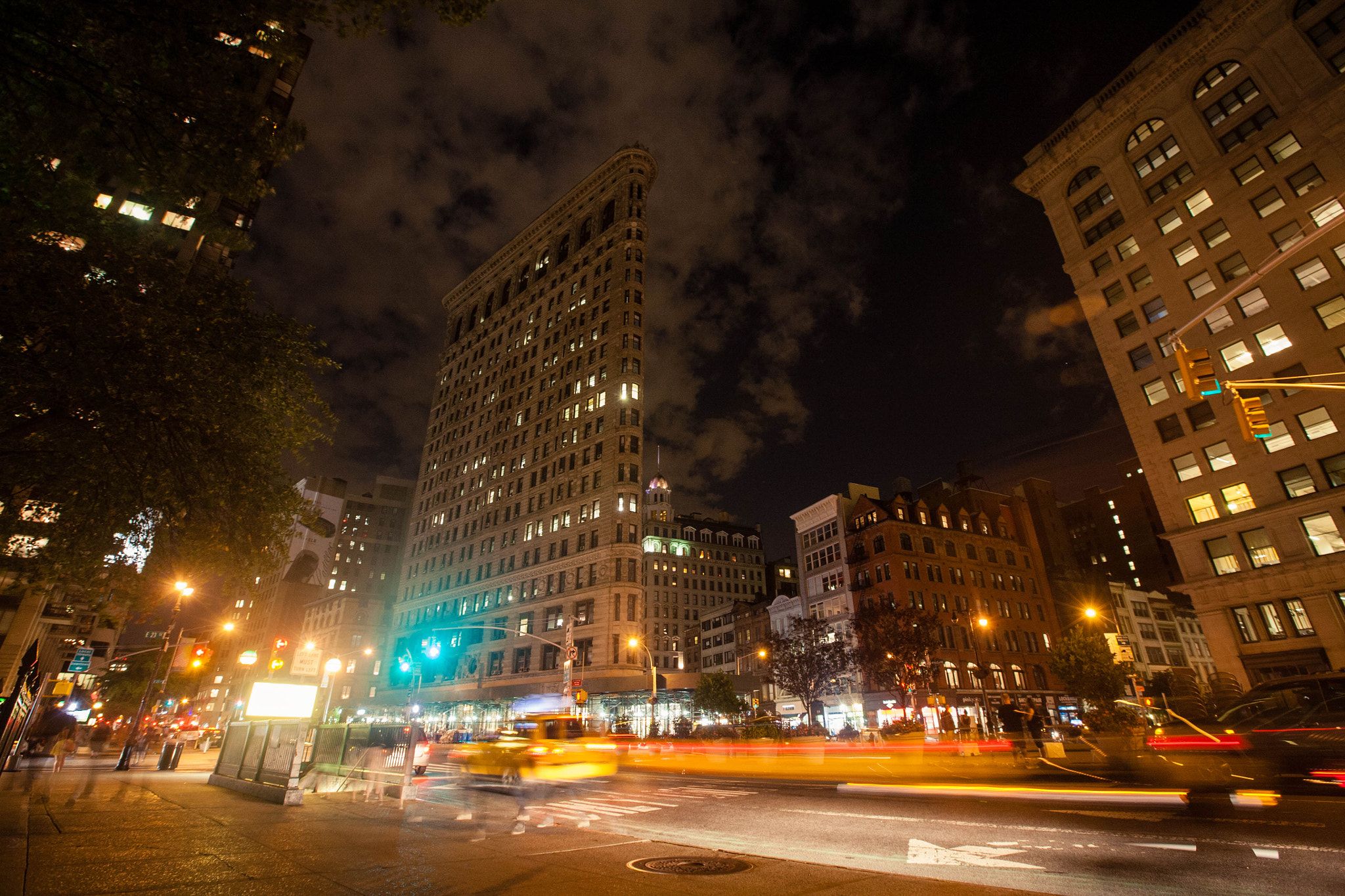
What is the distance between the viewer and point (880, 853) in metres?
8.02

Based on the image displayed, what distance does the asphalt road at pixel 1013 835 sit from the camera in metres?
6.48

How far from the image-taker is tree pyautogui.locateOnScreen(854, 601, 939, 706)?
161ft

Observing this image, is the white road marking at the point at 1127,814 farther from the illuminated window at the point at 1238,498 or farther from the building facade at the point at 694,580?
the building facade at the point at 694,580

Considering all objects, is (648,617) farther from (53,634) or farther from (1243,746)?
(1243,746)

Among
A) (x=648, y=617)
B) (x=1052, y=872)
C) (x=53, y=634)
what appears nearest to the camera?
(x=1052, y=872)

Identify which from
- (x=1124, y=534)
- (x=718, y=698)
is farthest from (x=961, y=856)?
(x=1124, y=534)

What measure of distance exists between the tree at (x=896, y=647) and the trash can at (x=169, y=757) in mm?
46196

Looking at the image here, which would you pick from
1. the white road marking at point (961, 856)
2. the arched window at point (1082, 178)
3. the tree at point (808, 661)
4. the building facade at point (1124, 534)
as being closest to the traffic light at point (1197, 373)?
the white road marking at point (961, 856)

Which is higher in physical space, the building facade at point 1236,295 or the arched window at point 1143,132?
the arched window at point 1143,132

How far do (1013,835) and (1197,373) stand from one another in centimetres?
1182

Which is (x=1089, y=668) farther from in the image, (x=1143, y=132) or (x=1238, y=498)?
(x=1143, y=132)

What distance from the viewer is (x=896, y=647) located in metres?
49.2

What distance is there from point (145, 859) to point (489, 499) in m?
68.8

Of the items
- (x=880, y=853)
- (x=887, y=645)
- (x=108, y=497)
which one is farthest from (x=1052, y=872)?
(x=887, y=645)
